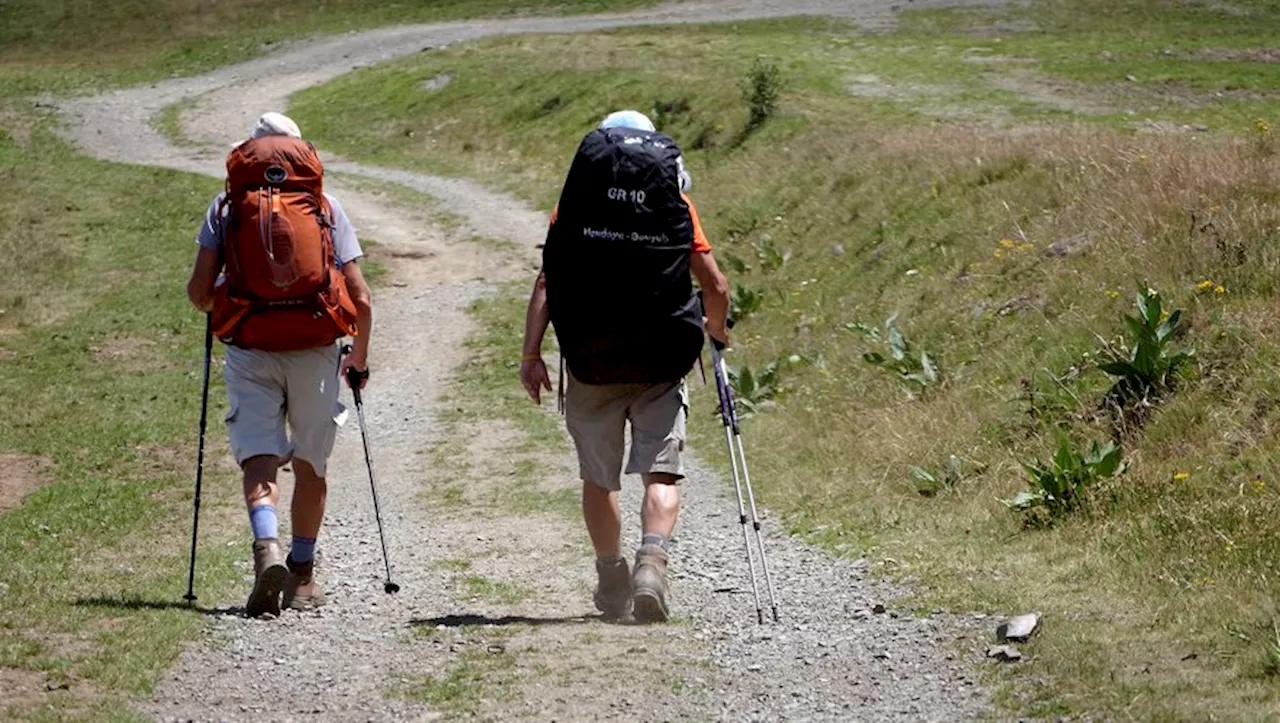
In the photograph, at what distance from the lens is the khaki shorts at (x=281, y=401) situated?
8297 mm

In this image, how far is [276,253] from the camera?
803 centimetres

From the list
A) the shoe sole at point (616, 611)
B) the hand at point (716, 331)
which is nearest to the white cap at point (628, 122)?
the hand at point (716, 331)

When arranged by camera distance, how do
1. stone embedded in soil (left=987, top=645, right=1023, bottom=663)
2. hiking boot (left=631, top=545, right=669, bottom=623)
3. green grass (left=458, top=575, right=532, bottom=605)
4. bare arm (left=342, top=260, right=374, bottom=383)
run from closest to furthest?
stone embedded in soil (left=987, top=645, right=1023, bottom=663) → hiking boot (left=631, top=545, right=669, bottom=623) → bare arm (left=342, top=260, right=374, bottom=383) → green grass (left=458, top=575, right=532, bottom=605)

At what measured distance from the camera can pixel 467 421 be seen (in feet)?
54.0

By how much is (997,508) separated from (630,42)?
32654 mm

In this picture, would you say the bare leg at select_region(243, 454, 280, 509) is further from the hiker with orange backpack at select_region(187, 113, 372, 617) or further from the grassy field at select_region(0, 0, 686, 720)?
the grassy field at select_region(0, 0, 686, 720)

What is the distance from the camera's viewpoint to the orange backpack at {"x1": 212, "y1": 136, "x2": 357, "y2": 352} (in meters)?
8.03

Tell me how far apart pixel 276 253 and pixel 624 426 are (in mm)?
1720

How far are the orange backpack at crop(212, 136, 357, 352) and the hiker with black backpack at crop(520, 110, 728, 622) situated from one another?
980mm

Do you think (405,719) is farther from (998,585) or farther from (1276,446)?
(1276,446)

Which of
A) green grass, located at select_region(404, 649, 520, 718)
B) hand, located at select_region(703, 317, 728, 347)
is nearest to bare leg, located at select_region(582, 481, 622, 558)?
hand, located at select_region(703, 317, 728, 347)

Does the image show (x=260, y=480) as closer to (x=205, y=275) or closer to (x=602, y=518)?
(x=205, y=275)

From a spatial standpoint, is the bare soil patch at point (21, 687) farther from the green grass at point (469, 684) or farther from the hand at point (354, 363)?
the hand at point (354, 363)

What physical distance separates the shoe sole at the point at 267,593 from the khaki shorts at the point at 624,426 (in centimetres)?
144
